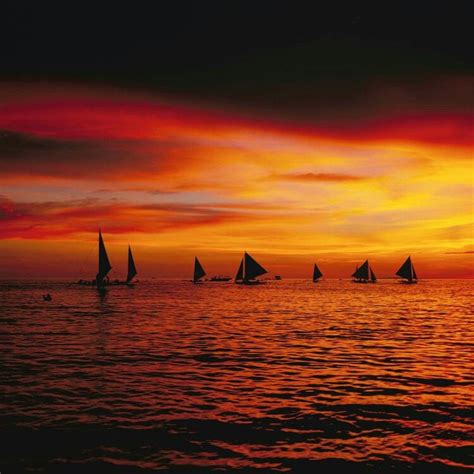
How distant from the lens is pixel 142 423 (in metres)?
16.0

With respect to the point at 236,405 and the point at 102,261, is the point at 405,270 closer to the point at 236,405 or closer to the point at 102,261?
the point at 102,261

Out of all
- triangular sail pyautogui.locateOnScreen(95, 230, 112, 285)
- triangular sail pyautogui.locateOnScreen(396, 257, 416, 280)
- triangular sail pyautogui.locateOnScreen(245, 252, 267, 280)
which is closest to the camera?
triangular sail pyautogui.locateOnScreen(95, 230, 112, 285)

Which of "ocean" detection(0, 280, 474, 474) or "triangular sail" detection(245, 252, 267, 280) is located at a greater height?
"triangular sail" detection(245, 252, 267, 280)

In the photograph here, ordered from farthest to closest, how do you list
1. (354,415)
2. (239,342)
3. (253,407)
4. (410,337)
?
(410,337) → (239,342) → (253,407) → (354,415)

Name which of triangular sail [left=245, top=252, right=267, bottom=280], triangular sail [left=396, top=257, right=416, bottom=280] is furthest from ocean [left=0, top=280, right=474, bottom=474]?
triangular sail [left=396, top=257, right=416, bottom=280]

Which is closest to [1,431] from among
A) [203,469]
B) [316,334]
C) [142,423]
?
[142,423]

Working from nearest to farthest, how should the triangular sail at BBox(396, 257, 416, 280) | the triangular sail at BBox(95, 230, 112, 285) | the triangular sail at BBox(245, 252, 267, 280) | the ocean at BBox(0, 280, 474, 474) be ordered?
the ocean at BBox(0, 280, 474, 474) → the triangular sail at BBox(95, 230, 112, 285) → the triangular sail at BBox(245, 252, 267, 280) → the triangular sail at BBox(396, 257, 416, 280)

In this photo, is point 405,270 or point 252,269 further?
point 405,270

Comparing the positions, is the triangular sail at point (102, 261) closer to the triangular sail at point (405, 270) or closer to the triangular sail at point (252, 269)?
the triangular sail at point (252, 269)

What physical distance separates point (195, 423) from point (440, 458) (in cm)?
683

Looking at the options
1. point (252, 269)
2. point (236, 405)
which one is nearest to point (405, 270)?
point (252, 269)

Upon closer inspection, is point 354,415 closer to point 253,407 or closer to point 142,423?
point 253,407

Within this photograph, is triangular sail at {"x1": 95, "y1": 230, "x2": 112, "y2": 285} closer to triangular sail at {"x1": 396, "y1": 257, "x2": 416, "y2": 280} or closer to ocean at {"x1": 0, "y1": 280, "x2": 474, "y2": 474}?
ocean at {"x1": 0, "y1": 280, "x2": 474, "y2": 474}

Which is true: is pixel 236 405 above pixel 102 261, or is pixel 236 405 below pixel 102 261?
below
